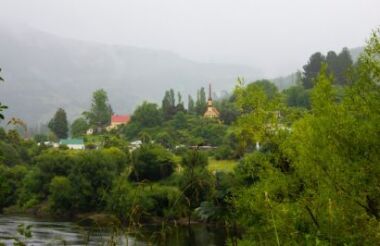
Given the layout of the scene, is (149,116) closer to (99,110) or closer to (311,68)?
(99,110)

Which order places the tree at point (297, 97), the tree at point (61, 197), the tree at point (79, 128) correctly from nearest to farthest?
the tree at point (61, 197) → the tree at point (297, 97) → the tree at point (79, 128)

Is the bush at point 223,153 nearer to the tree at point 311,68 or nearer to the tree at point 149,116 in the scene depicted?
the tree at point 149,116

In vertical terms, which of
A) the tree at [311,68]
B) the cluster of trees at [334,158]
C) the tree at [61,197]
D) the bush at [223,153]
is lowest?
the tree at [61,197]

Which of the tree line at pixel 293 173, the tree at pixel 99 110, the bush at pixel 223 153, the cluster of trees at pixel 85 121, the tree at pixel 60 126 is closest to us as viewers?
the tree line at pixel 293 173

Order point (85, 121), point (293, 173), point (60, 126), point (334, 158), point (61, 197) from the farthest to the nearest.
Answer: point (85, 121), point (60, 126), point (61, 197), point (293, 173), point (334, 158)

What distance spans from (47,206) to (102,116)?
3616 inches

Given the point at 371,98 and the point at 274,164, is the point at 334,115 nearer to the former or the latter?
the point at 371,98

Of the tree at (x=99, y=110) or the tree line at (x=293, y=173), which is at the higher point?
the tree at (x=99, y=110)

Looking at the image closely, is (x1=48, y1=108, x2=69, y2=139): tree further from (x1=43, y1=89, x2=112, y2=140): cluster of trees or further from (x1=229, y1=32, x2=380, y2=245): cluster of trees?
(x1=229, y1=32, x2=380, y2=245): cluster of trees

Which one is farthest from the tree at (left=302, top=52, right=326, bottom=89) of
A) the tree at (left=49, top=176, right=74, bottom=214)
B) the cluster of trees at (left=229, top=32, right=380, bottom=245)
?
the cluster of trees at (left=229, top=32, right=380, bottom=245)

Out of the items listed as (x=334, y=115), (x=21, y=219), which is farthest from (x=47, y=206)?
(x=334, y=115)

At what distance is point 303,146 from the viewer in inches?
848

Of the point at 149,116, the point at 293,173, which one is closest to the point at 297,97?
the point at 149,116

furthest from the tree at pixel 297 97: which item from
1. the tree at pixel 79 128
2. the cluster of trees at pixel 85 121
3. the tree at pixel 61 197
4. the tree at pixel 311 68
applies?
the tree at pixel 61 197
